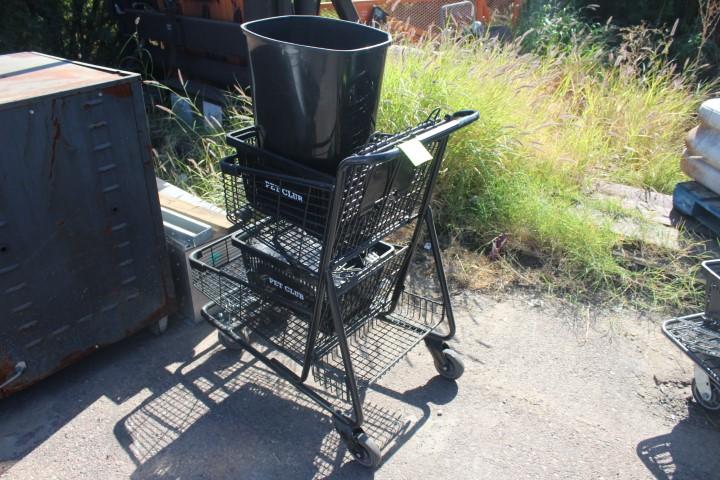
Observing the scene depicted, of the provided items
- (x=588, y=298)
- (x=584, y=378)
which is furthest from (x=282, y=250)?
(x=588, y=298)

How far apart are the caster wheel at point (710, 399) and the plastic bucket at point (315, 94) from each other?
1.98 m

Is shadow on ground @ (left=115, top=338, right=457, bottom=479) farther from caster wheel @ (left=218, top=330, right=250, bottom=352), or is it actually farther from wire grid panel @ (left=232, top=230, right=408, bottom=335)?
wire grid panel @ (left=232, top=230, right=408, bottom=335)

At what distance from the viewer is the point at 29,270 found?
7.82ft

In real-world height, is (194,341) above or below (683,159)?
below

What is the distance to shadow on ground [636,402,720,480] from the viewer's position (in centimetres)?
245

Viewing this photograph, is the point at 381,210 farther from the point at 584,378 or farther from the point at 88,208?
the point at 584,378

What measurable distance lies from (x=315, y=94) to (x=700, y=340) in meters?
2.03

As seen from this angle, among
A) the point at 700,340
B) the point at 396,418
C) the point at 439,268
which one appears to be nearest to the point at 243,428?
the point at 396,418

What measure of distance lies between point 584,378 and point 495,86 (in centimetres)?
235

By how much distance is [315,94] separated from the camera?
2043 mm

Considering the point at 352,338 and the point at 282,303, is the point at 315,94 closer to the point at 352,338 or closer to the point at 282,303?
the point at 282,303

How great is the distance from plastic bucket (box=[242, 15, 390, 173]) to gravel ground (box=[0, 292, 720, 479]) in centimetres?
124

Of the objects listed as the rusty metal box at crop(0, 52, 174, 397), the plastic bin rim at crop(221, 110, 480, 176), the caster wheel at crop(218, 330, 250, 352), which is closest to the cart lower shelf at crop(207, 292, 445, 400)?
the caster wheel at crop(218, 330, 250, 352)

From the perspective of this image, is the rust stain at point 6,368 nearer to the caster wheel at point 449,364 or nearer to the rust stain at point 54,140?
the rust stain at point 54,140
